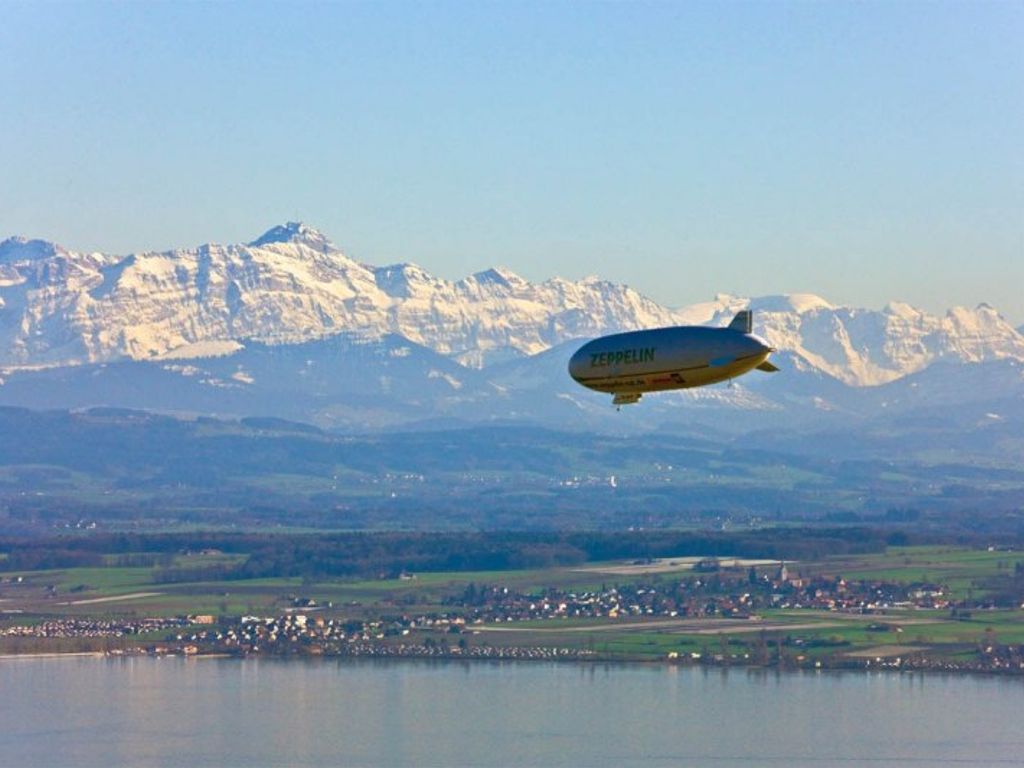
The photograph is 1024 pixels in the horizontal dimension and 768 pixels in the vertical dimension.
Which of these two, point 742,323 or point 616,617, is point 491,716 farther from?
point 742,323

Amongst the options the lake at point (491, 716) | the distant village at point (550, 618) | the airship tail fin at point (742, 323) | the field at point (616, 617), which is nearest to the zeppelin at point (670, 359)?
the airship tail fin at point (742, 323)

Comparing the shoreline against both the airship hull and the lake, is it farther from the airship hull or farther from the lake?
the airship hull

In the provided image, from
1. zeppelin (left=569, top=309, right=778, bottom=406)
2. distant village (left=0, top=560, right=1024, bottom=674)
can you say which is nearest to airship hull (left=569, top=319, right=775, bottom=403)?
zeppelin (left=569, top=309, right=778, bottom=406)

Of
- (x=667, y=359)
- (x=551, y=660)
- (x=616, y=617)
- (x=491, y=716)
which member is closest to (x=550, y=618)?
(x=616, y=617)

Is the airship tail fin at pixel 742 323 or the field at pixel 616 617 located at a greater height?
the airship tail fin at pixel 742 323

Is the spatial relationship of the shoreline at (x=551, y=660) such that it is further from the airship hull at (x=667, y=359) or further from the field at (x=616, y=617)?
the airship hull at (x=667, y=359)

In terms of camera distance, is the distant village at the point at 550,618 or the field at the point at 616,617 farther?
the field at the point at 616,617

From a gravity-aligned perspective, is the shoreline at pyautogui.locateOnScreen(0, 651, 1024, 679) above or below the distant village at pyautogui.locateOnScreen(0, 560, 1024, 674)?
below
